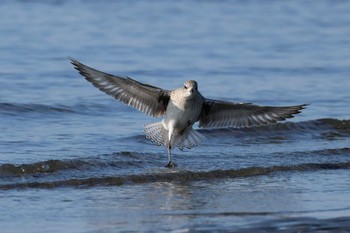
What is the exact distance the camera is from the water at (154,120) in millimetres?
8109

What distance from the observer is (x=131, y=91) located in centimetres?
1071

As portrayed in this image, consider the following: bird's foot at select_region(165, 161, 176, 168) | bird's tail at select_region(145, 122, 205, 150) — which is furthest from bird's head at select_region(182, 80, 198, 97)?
bird's foot at select_region(165, 161, 176, 168)

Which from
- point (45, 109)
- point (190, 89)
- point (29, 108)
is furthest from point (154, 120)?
point (190, 89)

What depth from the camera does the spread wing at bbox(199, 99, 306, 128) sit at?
10.6 meters

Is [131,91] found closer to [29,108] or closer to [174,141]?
[174,141]

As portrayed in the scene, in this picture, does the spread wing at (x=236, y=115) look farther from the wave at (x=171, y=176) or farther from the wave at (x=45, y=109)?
the wave at (x=45, y=109)

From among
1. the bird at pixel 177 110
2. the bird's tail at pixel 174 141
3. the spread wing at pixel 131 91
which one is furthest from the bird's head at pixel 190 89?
the bird's tail at pixel 174 141

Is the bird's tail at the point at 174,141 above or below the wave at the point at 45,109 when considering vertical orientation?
below

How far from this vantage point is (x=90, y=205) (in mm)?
8312

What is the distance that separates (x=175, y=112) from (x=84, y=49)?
27.7 ft

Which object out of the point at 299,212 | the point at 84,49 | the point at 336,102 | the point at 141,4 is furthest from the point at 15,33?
the point at 299,212

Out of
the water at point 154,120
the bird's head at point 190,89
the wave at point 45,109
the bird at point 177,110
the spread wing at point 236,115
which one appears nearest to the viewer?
the water at point 154,120

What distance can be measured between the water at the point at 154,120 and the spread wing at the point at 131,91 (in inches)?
22.8

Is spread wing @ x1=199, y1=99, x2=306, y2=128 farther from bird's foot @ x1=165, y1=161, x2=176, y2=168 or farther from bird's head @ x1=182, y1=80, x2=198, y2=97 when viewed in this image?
bird's foot @ x1=165, y1=161, x2=176, y2=168
